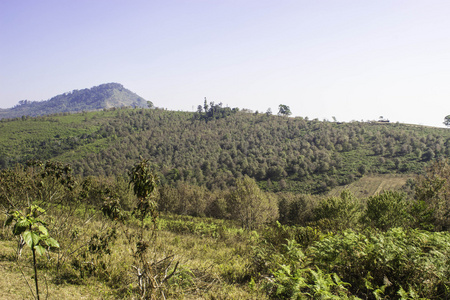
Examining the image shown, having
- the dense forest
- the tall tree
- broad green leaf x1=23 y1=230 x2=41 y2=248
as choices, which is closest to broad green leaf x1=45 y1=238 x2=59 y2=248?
the dense forest

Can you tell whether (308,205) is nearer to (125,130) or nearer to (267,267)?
(267,267)

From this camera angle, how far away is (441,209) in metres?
13.7

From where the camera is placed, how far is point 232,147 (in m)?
108

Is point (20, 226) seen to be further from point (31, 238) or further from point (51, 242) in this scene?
point (51, 242)

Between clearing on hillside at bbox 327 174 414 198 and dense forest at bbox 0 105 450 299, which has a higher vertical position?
dense forest at bbox 0 105 450 299

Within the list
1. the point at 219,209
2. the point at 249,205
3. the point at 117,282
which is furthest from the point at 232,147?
the point at 117,282

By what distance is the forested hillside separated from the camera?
7706 centimetres

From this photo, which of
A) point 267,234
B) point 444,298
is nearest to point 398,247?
point 444,298

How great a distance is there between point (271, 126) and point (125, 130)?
80091 millimetres

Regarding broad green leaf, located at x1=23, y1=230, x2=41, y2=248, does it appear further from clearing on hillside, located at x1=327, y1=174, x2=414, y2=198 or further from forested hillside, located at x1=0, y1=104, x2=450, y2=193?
forested hillside, located at x1=0, y1=104, x2=450, y2=193

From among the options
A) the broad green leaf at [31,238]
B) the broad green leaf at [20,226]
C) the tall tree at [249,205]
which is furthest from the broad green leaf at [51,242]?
the tall tree at [249,205]

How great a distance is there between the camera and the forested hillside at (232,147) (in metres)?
77.1

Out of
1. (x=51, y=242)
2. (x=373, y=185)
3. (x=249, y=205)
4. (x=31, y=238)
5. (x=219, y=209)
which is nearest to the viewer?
(x=31, y=238)

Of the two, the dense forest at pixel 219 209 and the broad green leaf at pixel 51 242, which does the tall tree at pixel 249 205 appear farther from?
the broad green leaf at pixel 51 242
